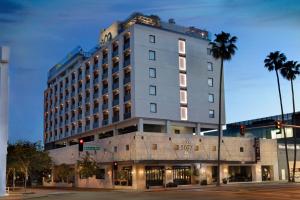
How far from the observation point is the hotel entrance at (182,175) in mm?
71625

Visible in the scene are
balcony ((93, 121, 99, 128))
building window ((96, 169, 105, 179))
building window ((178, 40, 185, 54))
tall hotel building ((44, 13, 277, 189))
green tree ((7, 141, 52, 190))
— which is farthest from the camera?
balcony ((93, 121, 99, 128))

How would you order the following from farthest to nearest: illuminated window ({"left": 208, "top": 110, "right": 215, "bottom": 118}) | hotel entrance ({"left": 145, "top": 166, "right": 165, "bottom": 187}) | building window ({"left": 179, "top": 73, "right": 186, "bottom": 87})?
1. illuminated window ({"left": 208, "top": 110, "right": 215, "bottom": 118})
2. building window ({"left": 179, "top": 73, "right": 186, "bottom": 87})
3. hotel entrance ({"left": 145, "top": 166, "right": 165, "bottom": 187})

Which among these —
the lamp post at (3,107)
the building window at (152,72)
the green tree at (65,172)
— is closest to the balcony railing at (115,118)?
the building window at (152,72)

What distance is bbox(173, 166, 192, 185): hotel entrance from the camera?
71.6 metres

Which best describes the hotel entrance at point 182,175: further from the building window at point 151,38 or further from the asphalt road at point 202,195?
the building window at point 151,38

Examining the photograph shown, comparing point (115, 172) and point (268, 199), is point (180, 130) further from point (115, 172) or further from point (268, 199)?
point (268, 199)

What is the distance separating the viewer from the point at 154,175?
69.9 meters

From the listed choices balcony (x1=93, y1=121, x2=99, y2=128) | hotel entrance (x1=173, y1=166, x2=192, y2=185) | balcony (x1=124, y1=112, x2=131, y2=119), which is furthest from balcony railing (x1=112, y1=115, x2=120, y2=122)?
hotel entrance (x1=173, y1=166, x2=192, y2=185)

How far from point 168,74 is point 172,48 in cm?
508

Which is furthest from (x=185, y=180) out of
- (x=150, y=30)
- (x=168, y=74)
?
(x=150, y=30)

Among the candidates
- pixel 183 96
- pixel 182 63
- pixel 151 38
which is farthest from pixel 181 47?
pixel 183 96

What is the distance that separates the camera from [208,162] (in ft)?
246

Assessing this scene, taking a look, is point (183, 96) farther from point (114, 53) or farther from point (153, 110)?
point (114, 53)

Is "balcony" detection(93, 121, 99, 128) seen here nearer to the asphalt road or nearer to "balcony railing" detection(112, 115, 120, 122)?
"balcony railing" detection(112, 115, 120, 122)
